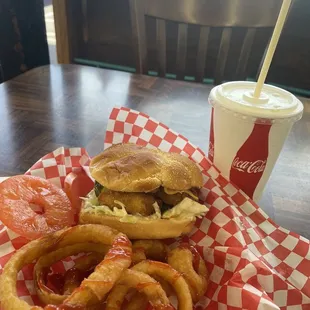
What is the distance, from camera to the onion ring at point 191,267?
953mm

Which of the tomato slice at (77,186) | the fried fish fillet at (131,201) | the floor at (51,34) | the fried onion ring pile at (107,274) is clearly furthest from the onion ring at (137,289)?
the floor at (51,34)

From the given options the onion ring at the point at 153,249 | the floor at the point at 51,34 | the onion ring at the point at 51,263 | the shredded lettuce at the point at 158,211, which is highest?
the shredded lettuce at the point at 158,211

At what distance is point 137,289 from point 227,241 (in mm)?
323

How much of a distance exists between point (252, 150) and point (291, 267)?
1.14ft

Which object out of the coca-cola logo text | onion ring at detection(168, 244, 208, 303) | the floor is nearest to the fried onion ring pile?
onion ring at detection(168, 244, 208, 303)

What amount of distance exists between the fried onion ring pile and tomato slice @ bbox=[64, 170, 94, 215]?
0.63 feet

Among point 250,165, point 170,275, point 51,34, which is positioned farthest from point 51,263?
point 51,34

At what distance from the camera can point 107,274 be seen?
0.83 meters

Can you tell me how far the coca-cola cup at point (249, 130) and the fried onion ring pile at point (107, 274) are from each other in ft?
1.06

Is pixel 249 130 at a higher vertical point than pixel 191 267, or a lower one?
higher

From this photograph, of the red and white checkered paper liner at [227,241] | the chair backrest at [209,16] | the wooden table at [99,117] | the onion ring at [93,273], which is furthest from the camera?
the chair backrest at [209,16]

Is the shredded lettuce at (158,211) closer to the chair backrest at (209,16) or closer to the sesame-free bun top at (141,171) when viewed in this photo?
the sesame-free bun top at (141,171)

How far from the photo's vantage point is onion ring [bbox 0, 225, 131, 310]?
80 centimetres

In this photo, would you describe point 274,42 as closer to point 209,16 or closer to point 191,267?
point 191,267
